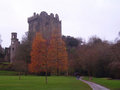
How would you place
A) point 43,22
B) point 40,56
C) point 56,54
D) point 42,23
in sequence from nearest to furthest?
point 40,56
point 56,54
point 42,23
point 43,22

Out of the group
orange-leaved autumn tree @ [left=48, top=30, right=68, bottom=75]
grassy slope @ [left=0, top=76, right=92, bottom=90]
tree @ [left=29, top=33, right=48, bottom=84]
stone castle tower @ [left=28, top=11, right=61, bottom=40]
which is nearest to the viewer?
grassy slope @ [left=0, top=76, right=92, bottom=90]

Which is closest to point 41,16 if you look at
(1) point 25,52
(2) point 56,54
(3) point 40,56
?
(1) point 25,52

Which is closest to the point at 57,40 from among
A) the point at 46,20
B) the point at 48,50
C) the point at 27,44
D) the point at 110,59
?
the point at 48,50

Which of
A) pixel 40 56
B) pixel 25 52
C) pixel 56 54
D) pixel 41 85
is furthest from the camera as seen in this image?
pixel 25 52

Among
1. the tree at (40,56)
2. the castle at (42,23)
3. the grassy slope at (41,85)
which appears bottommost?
the grassy slope at (41,85)

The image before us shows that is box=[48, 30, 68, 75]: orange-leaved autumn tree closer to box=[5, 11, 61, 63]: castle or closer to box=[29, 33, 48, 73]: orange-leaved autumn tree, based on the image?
box=[29, 33, 48, 73]: orange-leaved autumn tree

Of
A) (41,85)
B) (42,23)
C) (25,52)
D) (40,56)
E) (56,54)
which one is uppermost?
(42,23)

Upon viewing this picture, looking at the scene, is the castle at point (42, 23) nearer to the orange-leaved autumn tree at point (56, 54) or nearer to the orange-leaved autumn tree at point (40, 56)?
the orange-leaved autumn tree at point (56, 54)

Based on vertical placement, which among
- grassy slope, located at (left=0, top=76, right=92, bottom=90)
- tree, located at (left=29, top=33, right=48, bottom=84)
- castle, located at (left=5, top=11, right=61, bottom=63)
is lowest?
grassy slope, located at (left=0, top=76, right=92, bottom=90)

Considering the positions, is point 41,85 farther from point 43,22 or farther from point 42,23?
point 43,22

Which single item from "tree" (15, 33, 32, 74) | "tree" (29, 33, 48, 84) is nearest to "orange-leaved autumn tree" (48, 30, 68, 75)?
"tree" (29, 33, 48, 84)

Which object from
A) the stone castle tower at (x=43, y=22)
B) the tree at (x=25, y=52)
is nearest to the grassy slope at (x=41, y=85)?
the tree at (x=25, y=52)

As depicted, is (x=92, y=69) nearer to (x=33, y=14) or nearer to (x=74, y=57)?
(x=74, y=57)

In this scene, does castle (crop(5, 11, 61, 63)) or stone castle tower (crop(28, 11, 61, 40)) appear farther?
stone castle tower (crop(28, 11, 61, 40))
